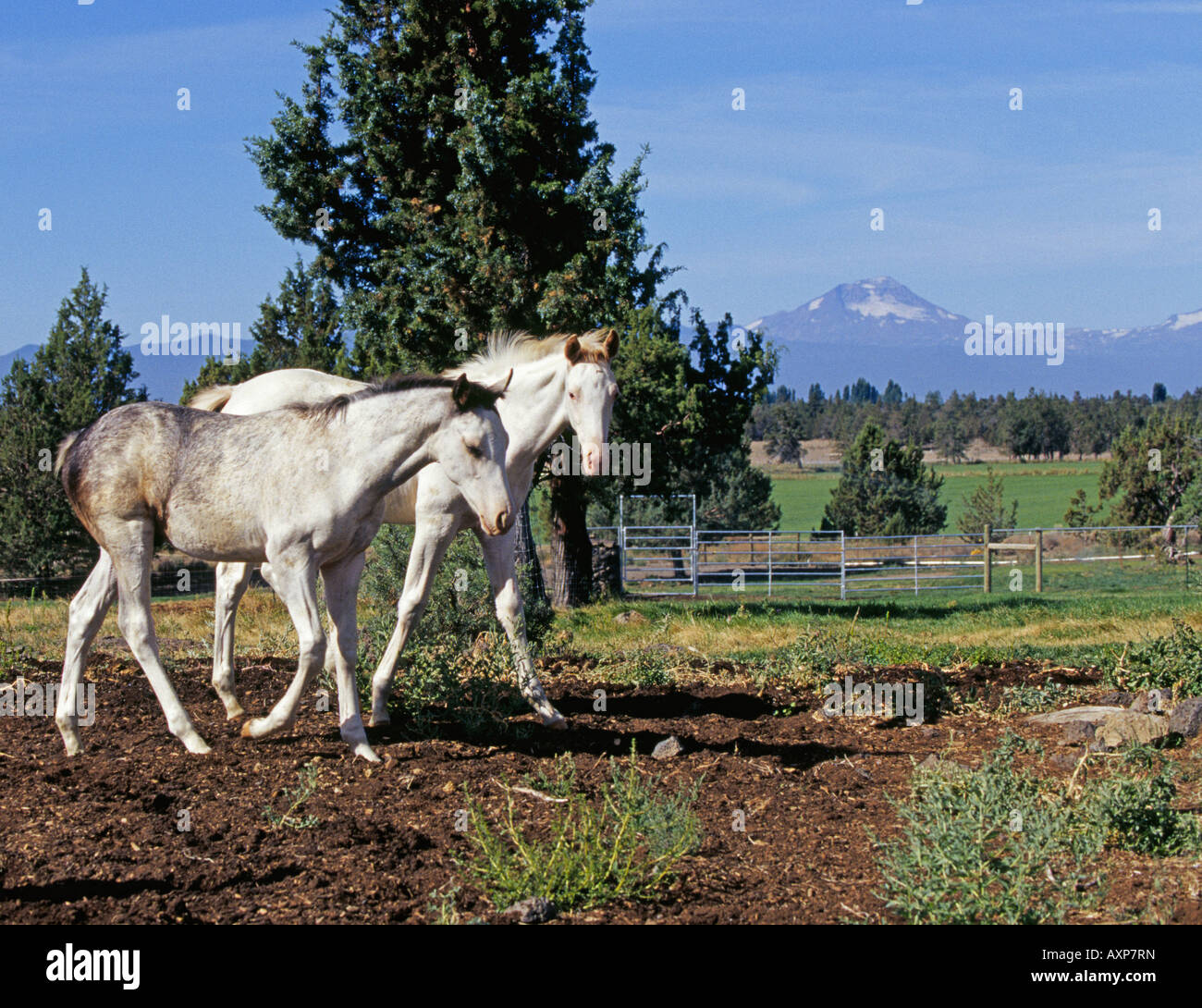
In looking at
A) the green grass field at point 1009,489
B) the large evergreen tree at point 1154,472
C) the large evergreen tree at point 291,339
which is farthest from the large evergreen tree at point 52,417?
the green grass field at point 1009,489

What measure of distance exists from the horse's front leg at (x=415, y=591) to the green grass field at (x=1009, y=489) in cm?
5756

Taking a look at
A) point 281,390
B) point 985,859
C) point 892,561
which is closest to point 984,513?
point 892,561

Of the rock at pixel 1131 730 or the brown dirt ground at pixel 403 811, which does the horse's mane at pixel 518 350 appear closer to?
the brown dirt ground at pixel 403 811

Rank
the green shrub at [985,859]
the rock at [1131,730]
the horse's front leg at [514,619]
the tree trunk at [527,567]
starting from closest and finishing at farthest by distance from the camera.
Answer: the green shrub at [985,859]
the rock at [1131,730]
the horse's front leg at [514,619]
the tree trunk at [527,567]

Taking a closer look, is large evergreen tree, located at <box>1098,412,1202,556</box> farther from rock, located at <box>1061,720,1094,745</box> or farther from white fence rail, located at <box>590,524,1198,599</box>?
rock, located at <box>1061,720,1094,745</box>

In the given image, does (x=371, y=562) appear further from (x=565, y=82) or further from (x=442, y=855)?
(x=565, y=82)

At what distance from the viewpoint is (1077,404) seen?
454 feet

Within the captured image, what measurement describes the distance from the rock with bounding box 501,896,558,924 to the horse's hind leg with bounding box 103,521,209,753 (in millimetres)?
3324

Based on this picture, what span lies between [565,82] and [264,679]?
11411mm

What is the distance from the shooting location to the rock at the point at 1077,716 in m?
7.88

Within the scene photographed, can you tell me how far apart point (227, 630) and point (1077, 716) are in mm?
6287

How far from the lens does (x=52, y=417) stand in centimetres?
3022
